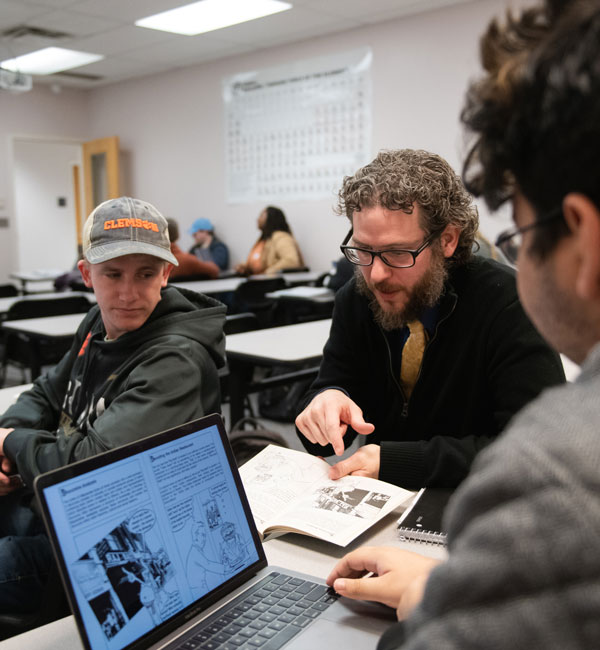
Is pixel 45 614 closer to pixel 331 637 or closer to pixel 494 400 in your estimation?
pixel 331 637

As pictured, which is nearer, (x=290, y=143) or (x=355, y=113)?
(x=355, y=113)

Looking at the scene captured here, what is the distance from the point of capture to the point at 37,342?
3.33m

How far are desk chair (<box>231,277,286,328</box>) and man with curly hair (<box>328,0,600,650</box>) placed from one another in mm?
4231

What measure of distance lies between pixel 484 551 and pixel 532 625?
5 cm

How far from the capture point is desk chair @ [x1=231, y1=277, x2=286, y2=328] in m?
4.83

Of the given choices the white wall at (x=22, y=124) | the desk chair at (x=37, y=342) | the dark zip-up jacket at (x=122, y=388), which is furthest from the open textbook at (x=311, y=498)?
the white wall at (x=22, y=124)

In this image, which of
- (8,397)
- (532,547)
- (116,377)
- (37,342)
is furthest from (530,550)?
(37,342)

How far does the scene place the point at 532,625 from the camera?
42 centimetres

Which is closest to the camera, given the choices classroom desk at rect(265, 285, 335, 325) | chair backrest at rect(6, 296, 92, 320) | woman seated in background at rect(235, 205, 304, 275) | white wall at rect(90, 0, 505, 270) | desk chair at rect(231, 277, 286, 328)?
chair backrest at rect(6, 296, 92, 320)

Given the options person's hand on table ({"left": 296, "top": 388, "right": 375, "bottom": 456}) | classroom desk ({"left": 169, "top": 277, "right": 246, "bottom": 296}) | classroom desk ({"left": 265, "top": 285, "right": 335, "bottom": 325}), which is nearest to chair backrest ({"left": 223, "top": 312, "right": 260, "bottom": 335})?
classroom desk ({"left": 265, "top": 285, "right": 335, "bottom": 325})

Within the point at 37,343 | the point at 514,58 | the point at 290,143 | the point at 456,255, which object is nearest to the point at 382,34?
the point at 290,143

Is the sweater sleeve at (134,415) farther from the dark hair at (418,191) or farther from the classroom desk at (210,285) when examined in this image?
the classroom desk at (210,285)

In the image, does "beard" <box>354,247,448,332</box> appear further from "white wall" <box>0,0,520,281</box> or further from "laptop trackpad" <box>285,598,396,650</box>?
"white wall" <box>0,0,520,281</box>

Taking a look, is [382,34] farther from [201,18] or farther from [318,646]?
[318,646]
